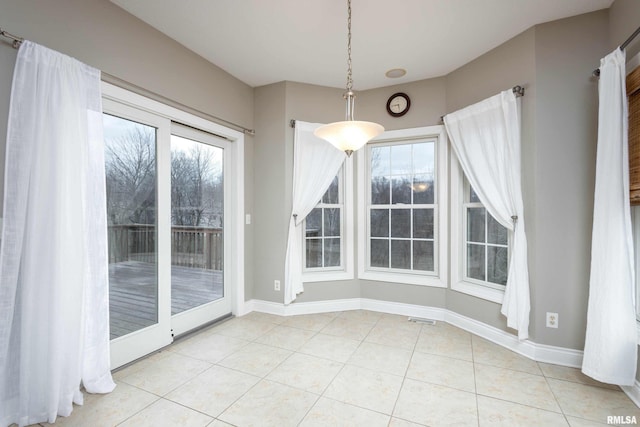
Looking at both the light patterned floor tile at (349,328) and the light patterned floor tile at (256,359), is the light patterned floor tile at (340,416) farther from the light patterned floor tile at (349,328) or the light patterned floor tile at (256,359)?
the light patterned floor tile at (349,328)

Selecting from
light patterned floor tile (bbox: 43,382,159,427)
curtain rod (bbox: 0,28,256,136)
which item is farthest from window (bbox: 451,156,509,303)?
light patterned floor tile (bbox: 43,382,159,427)

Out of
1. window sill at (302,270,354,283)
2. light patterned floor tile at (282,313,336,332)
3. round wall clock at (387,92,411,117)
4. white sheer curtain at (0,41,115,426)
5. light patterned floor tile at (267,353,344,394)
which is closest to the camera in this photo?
white sheer curtain at (0,41,115,426)

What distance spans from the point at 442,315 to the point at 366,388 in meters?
1.71

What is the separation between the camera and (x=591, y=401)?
2004 millimetres

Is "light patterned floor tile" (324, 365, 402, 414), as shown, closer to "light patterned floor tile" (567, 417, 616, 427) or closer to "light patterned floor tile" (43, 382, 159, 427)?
"light patterned floor tile" (567, 417, 616, 427)

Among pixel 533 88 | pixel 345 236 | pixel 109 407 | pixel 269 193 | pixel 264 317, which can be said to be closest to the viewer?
pixel 109 407

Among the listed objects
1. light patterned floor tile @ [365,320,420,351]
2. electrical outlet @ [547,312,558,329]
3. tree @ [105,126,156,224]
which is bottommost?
light patterned floor tile @ [365,320,420,351]

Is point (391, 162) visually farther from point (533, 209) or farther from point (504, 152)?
point (533, 209)

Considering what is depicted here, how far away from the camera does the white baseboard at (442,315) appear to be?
99.0 inches

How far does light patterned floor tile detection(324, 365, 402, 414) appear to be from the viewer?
1.98m

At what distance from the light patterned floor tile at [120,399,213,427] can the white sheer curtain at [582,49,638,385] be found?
2634 millimetres

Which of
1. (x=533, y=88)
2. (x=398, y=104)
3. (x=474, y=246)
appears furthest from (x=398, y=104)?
(x=474, y=246)

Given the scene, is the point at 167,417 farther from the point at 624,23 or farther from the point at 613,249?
the point at 624,23

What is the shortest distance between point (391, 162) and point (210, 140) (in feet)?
7.08
